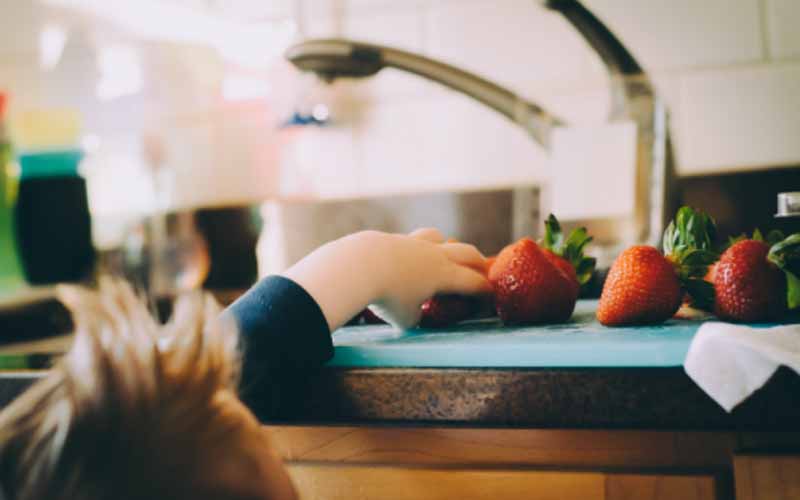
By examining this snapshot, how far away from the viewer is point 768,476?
0.41 meters

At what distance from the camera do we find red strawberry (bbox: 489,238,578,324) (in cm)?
54

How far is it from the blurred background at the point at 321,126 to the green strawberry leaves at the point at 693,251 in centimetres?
31

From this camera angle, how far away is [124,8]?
152cm

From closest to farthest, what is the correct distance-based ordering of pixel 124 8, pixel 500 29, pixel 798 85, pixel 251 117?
1. pixel 798 85
2. pixel 500 29
3. pixel 251 117
4. pixel 124 8

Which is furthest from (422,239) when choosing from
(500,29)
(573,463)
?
(500,29)

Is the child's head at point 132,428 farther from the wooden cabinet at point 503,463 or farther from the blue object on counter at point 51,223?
the blue object on counter at point 51,223

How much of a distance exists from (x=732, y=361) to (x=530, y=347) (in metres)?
0.10

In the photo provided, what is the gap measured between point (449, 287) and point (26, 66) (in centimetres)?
131

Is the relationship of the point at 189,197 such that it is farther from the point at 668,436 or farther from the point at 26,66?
the point at 668,436

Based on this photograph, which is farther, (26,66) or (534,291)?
(26,66)

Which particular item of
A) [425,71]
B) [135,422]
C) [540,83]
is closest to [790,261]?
[135,422]

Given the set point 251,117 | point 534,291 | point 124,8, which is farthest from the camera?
point 124,8

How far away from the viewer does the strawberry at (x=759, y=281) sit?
19.3 inches

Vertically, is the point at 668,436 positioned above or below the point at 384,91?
below
